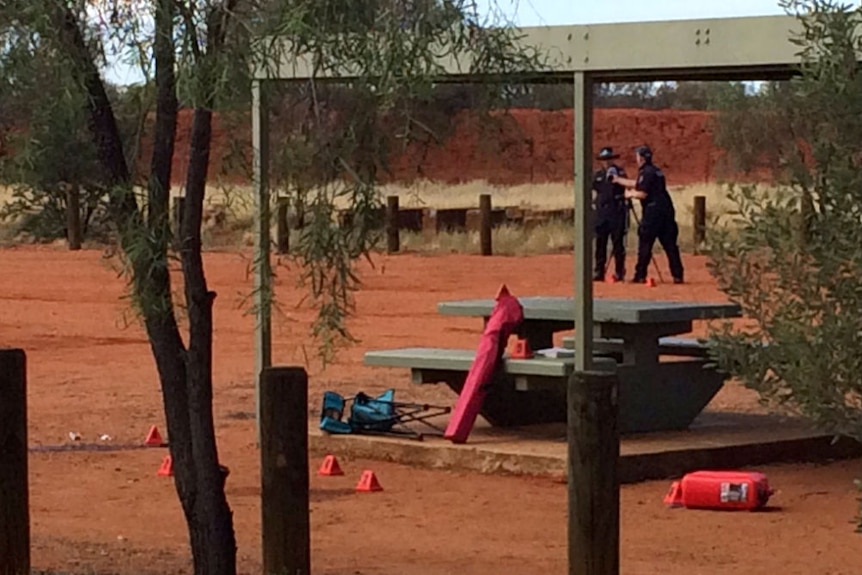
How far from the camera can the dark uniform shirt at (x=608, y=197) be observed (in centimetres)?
2630

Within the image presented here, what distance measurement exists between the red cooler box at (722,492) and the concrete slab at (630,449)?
66 cm

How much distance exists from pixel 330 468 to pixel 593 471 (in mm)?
6139

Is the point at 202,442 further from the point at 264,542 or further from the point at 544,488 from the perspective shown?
the point at 544,488

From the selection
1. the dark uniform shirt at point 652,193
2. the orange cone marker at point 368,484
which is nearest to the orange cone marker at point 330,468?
the orange cone marker at point 368,484

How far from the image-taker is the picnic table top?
12188mm

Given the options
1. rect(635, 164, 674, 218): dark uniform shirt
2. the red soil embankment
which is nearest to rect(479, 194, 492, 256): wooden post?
the red soil embankment

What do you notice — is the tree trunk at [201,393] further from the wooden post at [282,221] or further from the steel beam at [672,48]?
the steel beam at [672,48]

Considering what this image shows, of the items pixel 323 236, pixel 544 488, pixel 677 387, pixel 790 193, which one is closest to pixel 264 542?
pixel 323 236

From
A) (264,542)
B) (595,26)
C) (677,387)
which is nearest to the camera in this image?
(264,542)

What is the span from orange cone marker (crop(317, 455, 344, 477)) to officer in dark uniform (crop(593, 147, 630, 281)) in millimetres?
14136

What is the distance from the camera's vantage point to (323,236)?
6.46m

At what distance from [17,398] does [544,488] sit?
4.99m

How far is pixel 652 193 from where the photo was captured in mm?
25203

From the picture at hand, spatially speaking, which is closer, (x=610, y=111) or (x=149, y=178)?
(x=149, y=178)
